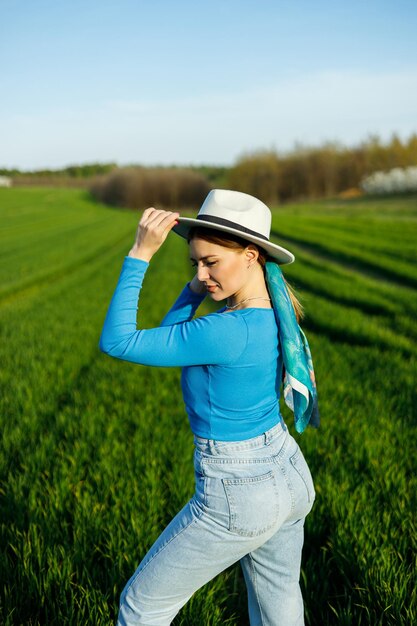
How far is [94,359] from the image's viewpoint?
24.3ft

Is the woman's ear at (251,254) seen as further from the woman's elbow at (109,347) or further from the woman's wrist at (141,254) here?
the woman's elbow at (109,347)

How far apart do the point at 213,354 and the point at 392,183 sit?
7156 centimetres

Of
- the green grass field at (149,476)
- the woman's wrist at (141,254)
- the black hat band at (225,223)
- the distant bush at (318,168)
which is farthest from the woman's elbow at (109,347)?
the distant bush at (318,168)

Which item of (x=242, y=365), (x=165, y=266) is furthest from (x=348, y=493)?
(x=165, y=266)

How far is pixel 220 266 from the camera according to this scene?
1.83m

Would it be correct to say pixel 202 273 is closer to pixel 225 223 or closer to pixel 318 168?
pixel 225 223

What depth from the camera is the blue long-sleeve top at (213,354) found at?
171cm

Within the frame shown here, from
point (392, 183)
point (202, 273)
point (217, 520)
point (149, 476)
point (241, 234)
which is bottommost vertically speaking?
point (149, 476)

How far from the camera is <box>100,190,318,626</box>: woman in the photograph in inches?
68.0

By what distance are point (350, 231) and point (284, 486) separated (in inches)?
1076

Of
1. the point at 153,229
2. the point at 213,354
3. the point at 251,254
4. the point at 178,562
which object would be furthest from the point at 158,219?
the point at 178,562

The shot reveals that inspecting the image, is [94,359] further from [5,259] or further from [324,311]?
[5,259]

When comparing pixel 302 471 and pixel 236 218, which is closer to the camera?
pixel 236 218

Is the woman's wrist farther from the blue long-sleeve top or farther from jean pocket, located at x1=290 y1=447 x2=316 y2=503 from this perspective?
jean pocket, located at x1=290 y1=447 x2=316 y2=503
